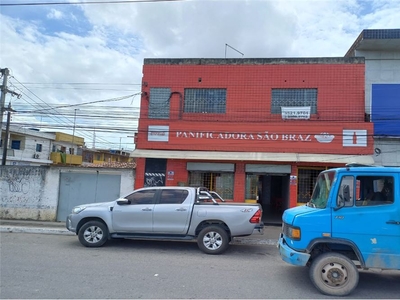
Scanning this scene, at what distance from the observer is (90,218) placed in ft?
28.4

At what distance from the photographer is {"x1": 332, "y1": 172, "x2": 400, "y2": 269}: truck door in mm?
5102

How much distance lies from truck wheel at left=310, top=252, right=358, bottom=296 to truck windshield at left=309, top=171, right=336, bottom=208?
2.89ft

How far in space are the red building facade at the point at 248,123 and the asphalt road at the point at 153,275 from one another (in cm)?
587

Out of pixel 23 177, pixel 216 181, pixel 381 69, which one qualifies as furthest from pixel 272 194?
pixel 23 177

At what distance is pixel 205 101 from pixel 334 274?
11078 mm

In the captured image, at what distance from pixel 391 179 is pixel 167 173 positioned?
10.5 metres

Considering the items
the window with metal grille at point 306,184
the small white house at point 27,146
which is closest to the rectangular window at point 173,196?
the window with metal grille at point 306,184

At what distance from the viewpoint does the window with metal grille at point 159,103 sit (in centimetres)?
1512

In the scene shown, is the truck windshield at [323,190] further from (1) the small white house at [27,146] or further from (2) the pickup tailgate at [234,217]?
(1) the small white house at [27,146]

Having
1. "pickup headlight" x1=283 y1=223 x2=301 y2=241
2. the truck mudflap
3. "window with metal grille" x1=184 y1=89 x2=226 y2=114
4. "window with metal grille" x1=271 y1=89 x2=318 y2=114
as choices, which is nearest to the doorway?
"window with metal grille" x1=271 y1=89 x2=318 y2=114

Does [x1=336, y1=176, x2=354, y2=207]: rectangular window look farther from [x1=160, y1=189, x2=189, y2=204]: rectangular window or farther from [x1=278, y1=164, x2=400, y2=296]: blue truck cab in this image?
[x1=160, y1=189, x2=189, y2=204]: rectangular window

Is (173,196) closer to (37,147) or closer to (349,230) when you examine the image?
(349,230)

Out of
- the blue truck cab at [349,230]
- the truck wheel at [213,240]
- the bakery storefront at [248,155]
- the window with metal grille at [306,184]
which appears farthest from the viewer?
the window with metal grille at [306,184]

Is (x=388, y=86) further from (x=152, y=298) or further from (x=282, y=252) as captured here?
(x=152, y=298)
